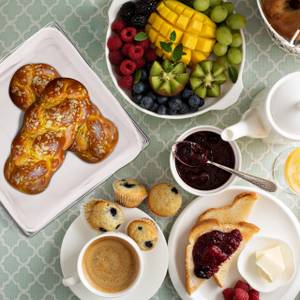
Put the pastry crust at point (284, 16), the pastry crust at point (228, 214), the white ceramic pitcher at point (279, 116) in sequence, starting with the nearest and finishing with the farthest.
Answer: the white ceramic pitcher at point (279, 116) → the pastry crust at point (284, 16) → the pastry crust at point (228, 214)

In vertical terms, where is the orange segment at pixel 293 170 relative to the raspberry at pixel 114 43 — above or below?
below

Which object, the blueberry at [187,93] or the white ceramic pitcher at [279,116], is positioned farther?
the blueberry at [187,93]

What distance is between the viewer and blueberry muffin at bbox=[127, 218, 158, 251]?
152 cm

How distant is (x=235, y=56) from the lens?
152cm

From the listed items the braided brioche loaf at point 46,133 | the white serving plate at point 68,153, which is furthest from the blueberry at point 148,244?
the braided brioche loaf at point 46,133

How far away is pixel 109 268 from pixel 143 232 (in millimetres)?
144

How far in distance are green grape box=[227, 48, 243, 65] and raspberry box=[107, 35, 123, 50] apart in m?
0.28

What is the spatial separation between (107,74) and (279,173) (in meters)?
0.54

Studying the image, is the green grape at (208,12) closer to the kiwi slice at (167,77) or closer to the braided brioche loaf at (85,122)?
the kiwi slice at (167,77)

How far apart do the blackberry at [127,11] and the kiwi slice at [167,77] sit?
136 millimetres

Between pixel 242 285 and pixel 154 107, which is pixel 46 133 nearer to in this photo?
pixel 154 107

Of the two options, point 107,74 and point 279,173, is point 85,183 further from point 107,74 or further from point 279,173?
point 279,173

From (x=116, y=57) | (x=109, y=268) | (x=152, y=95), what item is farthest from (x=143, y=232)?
(x=116, y=57)

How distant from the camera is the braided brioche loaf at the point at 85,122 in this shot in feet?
5.07
